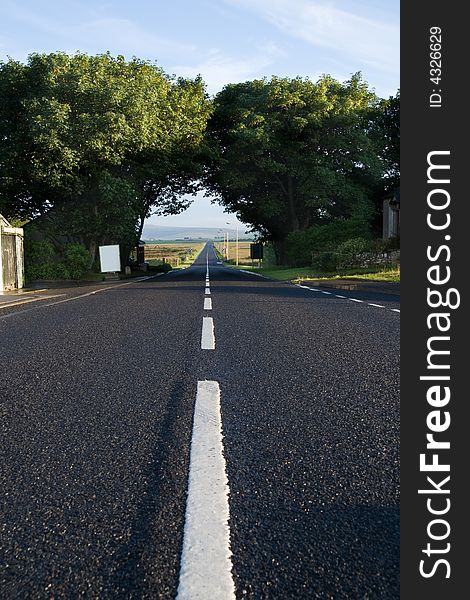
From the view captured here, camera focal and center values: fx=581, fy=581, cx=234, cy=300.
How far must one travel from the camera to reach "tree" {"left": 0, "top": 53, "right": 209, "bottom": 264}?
83.8 feet

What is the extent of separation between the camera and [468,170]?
2.12m

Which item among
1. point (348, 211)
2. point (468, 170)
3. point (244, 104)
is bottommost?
point (468, 170)

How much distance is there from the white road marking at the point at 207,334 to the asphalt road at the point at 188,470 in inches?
11.0

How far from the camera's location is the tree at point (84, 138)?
83.8 feet

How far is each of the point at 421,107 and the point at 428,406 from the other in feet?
3.59

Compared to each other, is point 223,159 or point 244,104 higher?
point 244,104

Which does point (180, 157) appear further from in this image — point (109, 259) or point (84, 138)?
point (84, 138)

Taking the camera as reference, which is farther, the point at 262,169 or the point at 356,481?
the point at 262,169

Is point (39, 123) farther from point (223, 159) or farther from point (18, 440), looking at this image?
point (18, 440)

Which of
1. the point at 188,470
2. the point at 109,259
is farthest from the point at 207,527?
the point at 109,259

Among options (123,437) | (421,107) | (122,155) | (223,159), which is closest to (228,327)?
(123,437)

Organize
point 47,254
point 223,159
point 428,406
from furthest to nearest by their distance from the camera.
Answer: point 223,159
point 47,254
point 428,406

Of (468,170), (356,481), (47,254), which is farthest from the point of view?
(47,254)

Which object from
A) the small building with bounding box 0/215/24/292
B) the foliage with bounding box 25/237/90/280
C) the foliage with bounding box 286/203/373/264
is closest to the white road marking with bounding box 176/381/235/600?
the small building with bounding box 0/215/24/292
